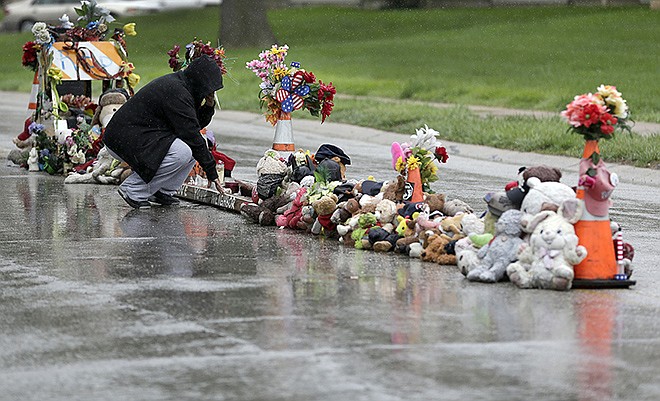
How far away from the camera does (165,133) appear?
38.3 feet

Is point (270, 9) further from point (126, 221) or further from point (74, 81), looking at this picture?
point (126, 221)

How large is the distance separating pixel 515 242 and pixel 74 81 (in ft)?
28.0

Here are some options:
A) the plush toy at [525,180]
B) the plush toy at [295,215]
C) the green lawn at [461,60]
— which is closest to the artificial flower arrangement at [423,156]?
the plush toy at [295,215]

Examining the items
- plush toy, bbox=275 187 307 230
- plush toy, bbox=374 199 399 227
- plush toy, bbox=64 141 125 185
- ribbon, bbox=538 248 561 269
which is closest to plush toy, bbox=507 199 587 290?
ribbon, bbox=538 248 561 269

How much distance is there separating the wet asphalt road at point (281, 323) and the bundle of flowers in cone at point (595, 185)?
0.22 metres

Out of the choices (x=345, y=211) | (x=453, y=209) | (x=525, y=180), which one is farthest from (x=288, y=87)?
(x=525, y=180)

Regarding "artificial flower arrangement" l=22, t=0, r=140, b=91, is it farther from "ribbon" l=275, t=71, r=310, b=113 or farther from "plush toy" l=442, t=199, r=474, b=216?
"plush toy" l=442, t=199, r=474, b=216

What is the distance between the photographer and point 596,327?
23.0ft

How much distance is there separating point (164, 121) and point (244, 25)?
24.5 metres

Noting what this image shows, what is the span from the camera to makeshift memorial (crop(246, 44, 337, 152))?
11.6 meters

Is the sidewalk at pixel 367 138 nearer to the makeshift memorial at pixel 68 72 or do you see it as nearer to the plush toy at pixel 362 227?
the makeshift memorial at pixel 68 72

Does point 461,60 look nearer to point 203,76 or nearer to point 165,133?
point 165,133

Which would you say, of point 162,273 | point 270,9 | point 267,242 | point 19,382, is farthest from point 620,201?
point 270,9

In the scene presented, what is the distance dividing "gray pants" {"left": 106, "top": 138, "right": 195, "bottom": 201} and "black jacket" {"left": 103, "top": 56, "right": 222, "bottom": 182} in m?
0.08
